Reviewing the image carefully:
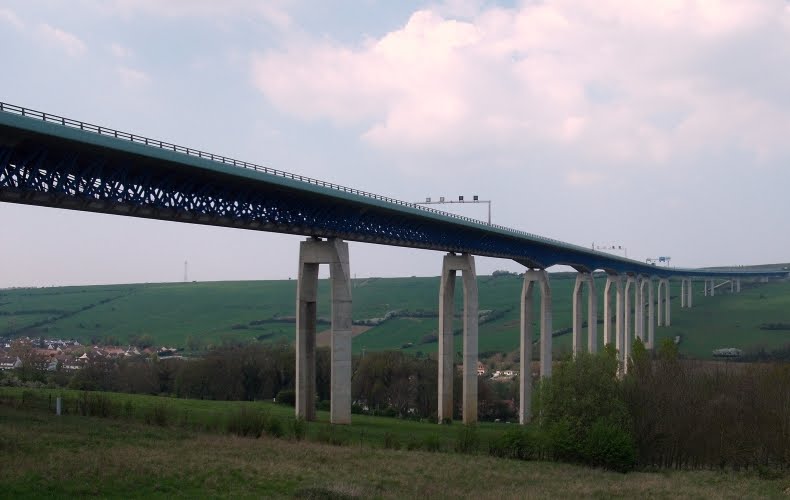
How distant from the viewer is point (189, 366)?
86.9 meters

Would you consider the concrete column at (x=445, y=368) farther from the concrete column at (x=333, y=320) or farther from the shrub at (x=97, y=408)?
the shrub at (x=97, y=408)

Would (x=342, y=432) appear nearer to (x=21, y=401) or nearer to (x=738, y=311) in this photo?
(x=21, y=401)

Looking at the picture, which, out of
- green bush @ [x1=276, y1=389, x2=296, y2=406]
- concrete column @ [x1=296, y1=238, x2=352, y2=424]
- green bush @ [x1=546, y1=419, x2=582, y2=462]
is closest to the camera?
green bush @ [x1=546, y1=419, x2=582, y2=462]

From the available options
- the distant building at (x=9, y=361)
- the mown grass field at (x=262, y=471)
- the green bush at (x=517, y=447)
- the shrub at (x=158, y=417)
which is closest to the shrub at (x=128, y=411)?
the shrub at (x=158, y=417)

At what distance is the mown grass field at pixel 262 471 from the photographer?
2544 cm

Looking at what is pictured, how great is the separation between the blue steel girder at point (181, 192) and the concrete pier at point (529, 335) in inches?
703

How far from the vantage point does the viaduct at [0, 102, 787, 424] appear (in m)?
34.0

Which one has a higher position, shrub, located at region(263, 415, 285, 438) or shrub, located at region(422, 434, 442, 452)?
shrub, located at region(263, 415, 285, 438)

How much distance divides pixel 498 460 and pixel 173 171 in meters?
21.0

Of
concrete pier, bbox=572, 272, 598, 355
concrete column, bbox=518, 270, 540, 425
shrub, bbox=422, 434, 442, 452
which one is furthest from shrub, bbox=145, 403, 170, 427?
concrete pier, bbox=572, 272, 598, 355

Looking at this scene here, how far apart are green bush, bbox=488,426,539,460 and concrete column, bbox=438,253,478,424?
23.7m

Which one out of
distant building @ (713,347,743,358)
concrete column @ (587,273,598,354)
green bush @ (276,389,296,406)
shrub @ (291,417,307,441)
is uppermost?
concrete column @ (587,273,598,354)

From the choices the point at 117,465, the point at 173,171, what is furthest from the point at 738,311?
the point at 117,465

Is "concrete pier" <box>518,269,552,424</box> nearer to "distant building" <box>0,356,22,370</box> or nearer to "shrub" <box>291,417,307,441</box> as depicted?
"shrub" <box>291,417,307,441</box>
